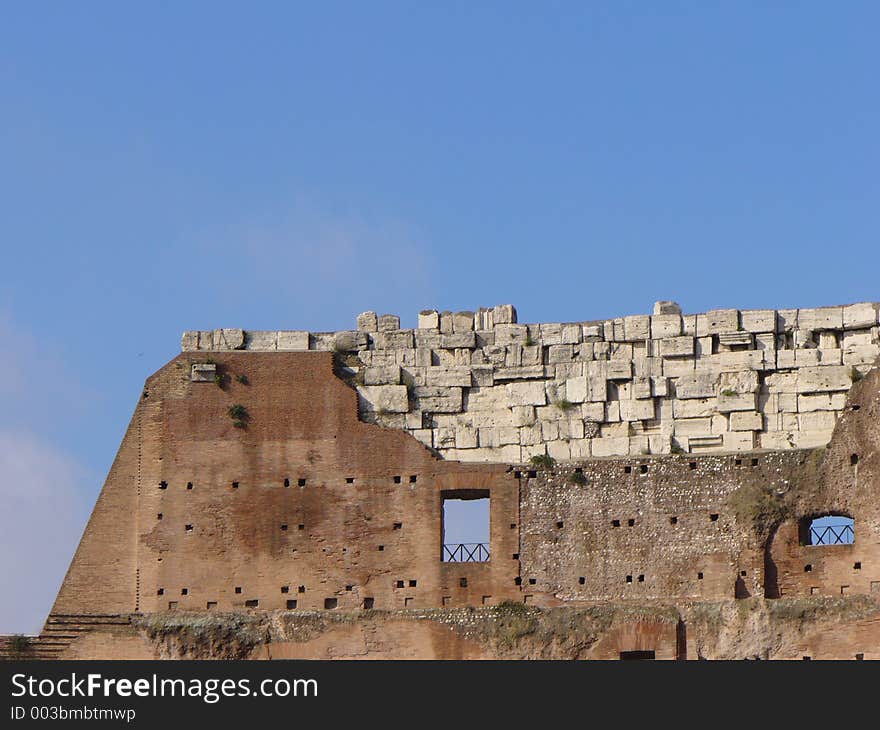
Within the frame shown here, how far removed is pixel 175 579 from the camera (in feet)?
139

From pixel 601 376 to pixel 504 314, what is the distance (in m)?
1.95

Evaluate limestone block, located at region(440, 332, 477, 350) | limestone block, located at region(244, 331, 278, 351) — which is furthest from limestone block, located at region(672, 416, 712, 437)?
limestone block, located at region(244, 331, 278, 351)

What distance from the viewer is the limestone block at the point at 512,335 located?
4297 centimetres

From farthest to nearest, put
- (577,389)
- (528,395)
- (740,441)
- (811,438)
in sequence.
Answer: (528,395) < (577,389) < (740,441) < (811,438)

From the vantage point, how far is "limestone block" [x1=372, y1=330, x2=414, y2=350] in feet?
142

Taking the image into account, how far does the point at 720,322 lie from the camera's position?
138 feet

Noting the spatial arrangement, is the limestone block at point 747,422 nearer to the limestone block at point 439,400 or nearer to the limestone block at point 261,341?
the limestone block at point 439,400

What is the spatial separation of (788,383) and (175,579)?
32.3ft

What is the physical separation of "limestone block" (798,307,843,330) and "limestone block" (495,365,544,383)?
409cm

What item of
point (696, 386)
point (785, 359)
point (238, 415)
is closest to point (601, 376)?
point (696, 386)

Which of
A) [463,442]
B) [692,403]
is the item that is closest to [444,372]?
[463,442]

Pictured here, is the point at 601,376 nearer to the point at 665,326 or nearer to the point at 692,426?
the point at 665,326

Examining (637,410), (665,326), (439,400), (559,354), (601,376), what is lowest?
(637,410)

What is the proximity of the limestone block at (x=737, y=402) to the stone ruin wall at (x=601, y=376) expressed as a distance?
Answer: 0.07ft
